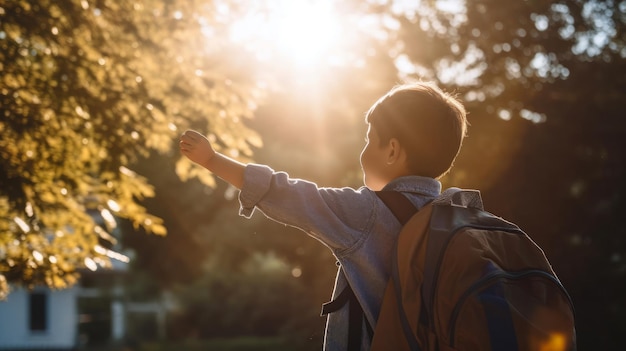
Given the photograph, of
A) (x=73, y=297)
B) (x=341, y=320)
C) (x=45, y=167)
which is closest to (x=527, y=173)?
(x=45, y=167)

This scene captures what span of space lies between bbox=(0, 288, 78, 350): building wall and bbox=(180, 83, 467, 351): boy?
101 ft

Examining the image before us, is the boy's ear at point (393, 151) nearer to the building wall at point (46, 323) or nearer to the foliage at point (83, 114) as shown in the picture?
the foliage at point (83, 114)

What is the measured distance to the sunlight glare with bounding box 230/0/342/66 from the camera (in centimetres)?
1013

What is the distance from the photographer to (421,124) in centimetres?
279

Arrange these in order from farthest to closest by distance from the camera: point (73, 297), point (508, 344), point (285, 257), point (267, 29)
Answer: point (73, 297), point (285, 257), point (267, 29), point (508, 344)

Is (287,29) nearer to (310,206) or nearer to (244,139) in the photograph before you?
(244,139)

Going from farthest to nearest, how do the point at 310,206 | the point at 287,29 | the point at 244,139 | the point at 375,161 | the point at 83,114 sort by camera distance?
the point at 287,29 < the point at 244,139 < the point at 83,114 < the point at 375,161 < the point at 310,206

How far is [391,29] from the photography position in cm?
1808

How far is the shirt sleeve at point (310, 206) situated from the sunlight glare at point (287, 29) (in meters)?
6.98

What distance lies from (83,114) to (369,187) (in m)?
4.37

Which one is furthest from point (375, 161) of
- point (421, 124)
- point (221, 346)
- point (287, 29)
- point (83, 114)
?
point (221, 346)

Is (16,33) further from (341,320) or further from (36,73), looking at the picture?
(341,320)

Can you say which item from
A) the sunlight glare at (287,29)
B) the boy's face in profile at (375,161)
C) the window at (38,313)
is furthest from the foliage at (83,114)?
the window at (38,313)

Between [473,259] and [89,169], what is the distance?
5.24 meters
